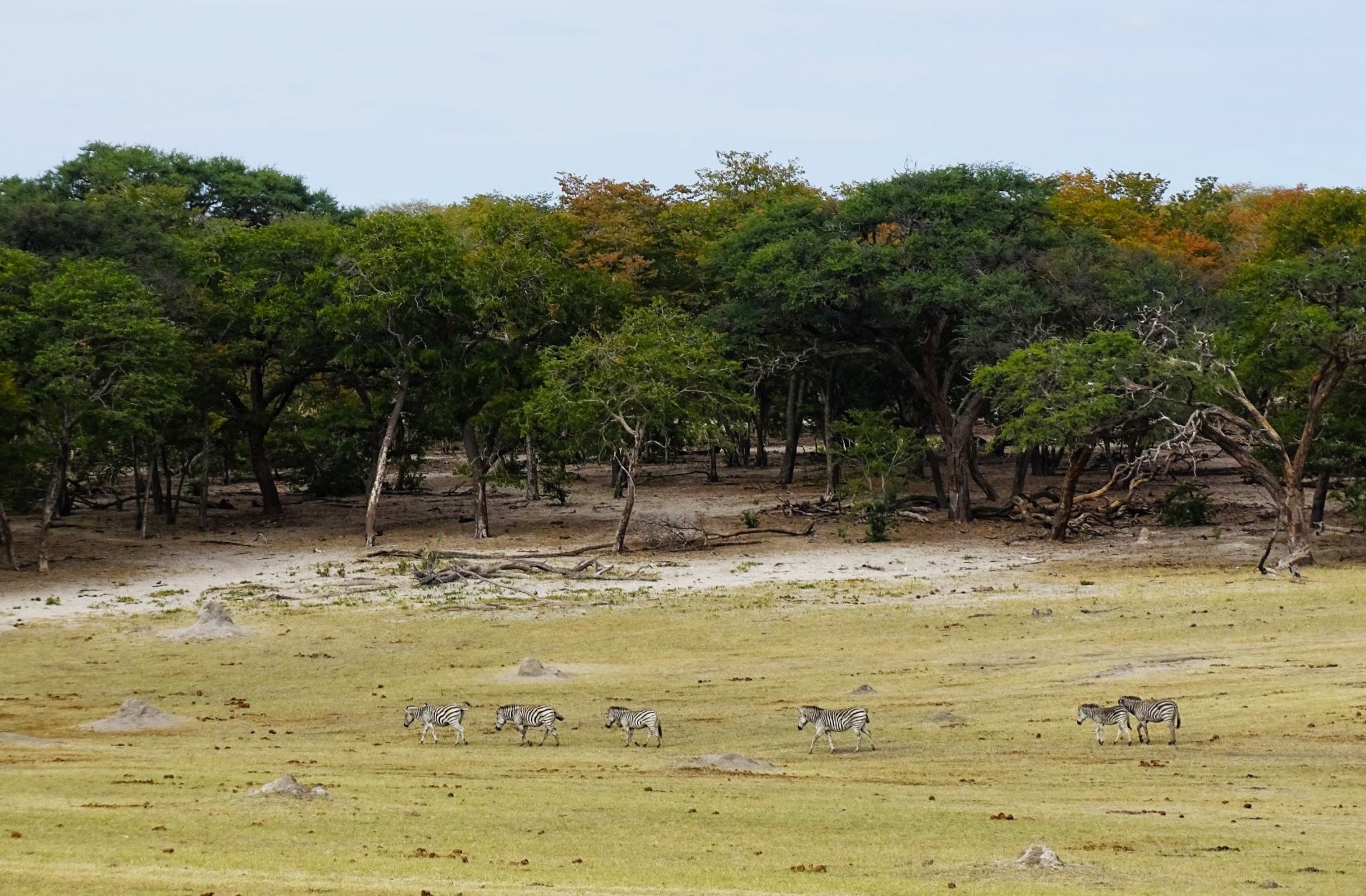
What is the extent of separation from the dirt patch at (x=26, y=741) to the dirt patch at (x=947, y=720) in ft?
43.2

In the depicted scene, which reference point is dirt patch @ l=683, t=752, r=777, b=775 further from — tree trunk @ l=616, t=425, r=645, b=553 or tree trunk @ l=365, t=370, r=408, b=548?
tree trunk @ l=365, t=370, r=408, b=548

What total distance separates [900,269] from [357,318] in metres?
18.7

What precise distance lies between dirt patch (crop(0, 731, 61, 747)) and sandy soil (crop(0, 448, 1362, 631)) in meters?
15.2

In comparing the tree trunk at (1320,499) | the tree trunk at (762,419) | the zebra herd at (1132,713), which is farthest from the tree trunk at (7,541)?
the tree trunk at (1320,499)

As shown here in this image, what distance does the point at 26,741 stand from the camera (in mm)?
24719

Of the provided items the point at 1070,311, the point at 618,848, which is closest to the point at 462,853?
the point at 618,848

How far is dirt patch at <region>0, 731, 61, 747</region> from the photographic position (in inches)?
957

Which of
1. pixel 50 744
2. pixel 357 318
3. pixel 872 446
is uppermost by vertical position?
pixel 357 318

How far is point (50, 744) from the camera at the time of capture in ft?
80.3

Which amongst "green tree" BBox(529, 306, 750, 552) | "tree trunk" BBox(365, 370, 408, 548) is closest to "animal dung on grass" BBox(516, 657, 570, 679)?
"green tree" BBox(529, 306, 750, 552)

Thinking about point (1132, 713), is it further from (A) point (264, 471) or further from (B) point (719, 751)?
(A) point (264, 471)

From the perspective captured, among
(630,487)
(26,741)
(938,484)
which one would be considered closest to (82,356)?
(630,487)

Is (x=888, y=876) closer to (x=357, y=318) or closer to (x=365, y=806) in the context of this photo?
(x=365, y=806)

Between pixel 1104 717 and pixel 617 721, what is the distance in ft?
23.5
